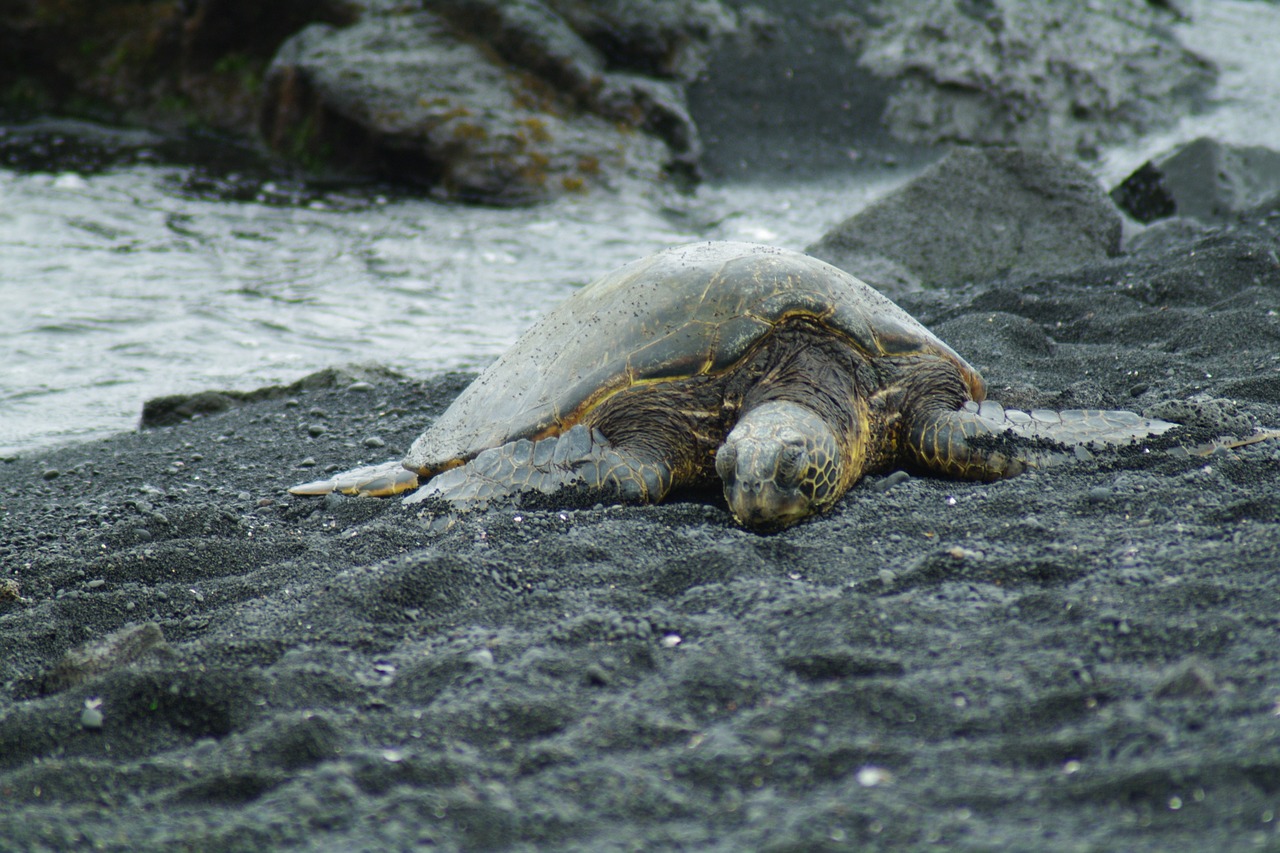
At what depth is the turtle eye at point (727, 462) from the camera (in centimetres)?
303

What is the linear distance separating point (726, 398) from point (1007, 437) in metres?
0.95

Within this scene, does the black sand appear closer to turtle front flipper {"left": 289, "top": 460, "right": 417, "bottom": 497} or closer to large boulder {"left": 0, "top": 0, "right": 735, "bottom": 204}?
turtle front flipper {"left": 289, "top": 460, "right": 417, "bottom": 497}

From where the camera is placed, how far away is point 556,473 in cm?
340

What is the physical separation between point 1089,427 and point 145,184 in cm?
1136

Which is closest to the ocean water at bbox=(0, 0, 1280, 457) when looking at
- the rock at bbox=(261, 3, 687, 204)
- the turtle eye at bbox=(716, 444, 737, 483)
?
the rock at bbox=(261, 3, 687, 204)

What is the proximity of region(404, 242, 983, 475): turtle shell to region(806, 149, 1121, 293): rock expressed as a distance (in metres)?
3.42

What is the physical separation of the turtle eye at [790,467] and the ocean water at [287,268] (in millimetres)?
4010

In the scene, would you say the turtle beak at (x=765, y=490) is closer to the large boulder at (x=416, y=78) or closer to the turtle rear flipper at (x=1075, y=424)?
the turtle rear flipper at (x=1075, y=424)

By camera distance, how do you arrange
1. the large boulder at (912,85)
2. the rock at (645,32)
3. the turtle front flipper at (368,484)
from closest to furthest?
the turtle front flipper at (368,484) < the large boulder at (912,85) < the rock at (645,32)

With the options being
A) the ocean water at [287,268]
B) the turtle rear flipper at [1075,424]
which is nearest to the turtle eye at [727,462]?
the turtle rear flipper at [1075,424]

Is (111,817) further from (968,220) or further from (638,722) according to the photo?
(968,220)

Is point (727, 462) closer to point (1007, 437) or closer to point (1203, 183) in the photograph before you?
point (1007, 437)

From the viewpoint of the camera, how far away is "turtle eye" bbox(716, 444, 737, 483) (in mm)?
3033

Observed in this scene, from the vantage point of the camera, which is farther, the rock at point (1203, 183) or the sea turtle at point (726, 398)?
the rock at point (1203, 183)
